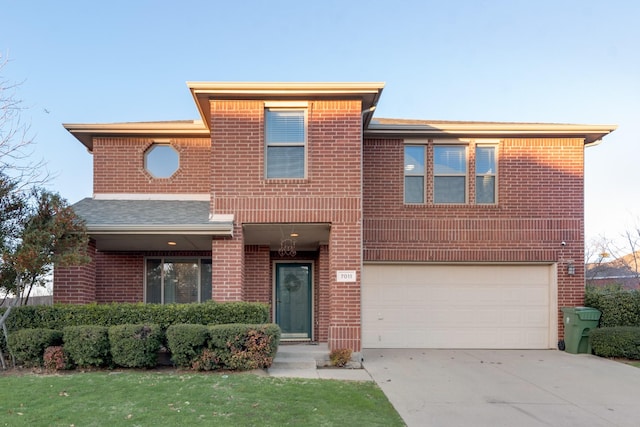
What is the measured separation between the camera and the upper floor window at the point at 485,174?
12.2 meters

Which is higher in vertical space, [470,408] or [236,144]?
[236,144]

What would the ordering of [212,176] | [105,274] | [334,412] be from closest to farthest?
[334,412] → [212,176] → [105,274]

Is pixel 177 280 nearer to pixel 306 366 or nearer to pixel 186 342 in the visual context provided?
pixel 186 342

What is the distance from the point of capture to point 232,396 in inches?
261

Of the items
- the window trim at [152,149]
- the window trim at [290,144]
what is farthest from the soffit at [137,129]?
the window trim at [290,144]

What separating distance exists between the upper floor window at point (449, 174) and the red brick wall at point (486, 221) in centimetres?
17

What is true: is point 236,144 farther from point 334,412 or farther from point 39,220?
point 334,412

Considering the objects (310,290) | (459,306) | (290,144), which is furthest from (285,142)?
(459,306)

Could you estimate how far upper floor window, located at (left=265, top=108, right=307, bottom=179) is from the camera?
402 inches

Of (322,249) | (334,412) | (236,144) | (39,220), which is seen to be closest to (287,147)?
(236,144)

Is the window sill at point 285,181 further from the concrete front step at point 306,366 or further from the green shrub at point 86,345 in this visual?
the green shrub at point 86,345

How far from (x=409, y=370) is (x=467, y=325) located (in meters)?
3.34

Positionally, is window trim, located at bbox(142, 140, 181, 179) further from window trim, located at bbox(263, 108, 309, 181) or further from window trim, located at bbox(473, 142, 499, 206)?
window trim, located at bbox(473, 142, 499, 206)

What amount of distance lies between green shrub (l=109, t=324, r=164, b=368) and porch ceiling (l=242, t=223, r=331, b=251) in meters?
2.83
